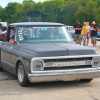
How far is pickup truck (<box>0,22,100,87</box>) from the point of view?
5.96 meters

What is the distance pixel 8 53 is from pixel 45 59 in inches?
67.4

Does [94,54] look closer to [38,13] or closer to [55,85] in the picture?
[55,85]

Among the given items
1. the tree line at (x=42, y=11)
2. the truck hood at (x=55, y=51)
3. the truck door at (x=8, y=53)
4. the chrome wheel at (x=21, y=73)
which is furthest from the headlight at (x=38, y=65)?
the tree line at (x=42, y=11)

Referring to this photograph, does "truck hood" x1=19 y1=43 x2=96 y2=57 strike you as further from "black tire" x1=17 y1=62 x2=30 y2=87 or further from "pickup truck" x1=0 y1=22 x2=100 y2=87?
"black tire" x1=17 y1=62 x2=30 y2=87

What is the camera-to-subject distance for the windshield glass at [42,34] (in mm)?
7200

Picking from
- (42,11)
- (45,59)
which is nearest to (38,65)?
(45,59)

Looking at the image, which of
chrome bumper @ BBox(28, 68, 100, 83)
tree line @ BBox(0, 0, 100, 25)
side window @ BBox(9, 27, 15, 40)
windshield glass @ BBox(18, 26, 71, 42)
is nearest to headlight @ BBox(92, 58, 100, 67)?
chrome bumper @ BBox(28, 68, 100, 83)

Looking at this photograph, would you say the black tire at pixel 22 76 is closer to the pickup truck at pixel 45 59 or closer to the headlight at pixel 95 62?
the pickup truck at pixel 45 59

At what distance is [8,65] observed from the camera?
7.38 metres

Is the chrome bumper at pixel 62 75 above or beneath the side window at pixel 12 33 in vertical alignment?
beneath

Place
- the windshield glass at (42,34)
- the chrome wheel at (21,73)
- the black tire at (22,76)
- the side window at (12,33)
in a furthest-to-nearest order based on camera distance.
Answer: the side window at (12,33) < the windshield glass at (42,34) < the chrome wheel at (21,73) < the black tire at (22,76)

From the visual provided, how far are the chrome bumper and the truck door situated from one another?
1.34 m

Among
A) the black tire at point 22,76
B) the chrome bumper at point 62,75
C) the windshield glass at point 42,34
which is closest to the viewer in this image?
the chrome bumper at point 62,75

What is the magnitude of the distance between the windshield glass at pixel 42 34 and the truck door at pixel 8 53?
0.39 metres
